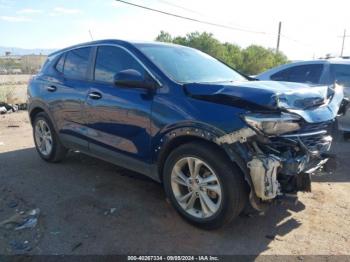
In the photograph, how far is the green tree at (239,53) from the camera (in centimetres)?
3481

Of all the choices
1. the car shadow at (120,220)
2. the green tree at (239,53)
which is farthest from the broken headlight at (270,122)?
the green tree at (239,53)

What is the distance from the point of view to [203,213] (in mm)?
3484

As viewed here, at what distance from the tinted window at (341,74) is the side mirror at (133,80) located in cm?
438

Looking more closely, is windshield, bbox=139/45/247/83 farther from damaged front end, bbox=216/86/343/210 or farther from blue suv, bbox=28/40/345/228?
damaged front end, bbox=216/86/343/210

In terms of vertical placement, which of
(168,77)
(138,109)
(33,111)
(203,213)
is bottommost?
(203,213)

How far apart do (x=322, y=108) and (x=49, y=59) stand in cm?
418

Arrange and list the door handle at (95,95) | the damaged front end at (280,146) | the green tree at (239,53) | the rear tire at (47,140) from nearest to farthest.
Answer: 1. the damaged front end at (280,146)
2. the door handle at (95,95)
3. the rear tire at (47,140)
4. the green tree at (239,53)

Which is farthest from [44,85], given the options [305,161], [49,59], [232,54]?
[232,54]

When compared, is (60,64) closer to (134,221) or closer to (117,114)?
(117,114)

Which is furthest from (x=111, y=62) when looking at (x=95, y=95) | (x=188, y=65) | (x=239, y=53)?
(x=239, y=53)

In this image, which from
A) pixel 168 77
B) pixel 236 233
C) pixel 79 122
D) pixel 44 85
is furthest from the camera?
pixel 44 85

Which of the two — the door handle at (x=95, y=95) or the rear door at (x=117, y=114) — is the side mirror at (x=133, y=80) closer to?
the rear door at (x=117, y=114)

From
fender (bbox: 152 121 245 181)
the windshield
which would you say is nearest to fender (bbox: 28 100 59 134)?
the windshield

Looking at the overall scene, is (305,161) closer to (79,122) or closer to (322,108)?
(322,108)
